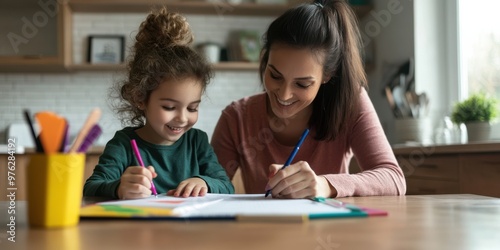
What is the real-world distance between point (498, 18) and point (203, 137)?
219cm

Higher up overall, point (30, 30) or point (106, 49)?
point (30, 30)

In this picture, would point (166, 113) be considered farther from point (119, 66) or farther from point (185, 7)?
point (185, 7)

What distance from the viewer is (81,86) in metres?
4.11

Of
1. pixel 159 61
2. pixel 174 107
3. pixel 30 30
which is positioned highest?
pixel 30 30

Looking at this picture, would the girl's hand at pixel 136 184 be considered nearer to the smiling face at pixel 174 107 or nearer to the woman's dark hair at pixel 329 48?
the smiling face at pixel 174 107

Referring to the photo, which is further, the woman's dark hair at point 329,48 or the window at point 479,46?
the window at point 479,46

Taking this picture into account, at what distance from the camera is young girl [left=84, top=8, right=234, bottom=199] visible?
1.38 meters

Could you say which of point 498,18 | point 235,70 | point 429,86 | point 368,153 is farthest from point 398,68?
point 368,153

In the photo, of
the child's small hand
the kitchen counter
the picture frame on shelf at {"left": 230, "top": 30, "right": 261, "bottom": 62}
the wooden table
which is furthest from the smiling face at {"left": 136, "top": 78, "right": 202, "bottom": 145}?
the picture frame on shelf at {"left": 230, "top": 30, "right": 261, "bottom": 62}

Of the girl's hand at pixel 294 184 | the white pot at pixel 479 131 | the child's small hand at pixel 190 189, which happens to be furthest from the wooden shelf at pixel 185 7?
the girl's hand at pixel 294 184

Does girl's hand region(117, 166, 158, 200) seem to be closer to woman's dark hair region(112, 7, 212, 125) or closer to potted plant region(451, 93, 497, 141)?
woman's dark hair region(112, 7, 212, 125)

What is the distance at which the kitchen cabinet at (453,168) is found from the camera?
2309mm

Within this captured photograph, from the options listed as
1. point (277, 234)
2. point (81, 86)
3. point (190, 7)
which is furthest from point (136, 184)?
point (81, 86)

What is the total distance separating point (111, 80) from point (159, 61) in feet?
9.07
